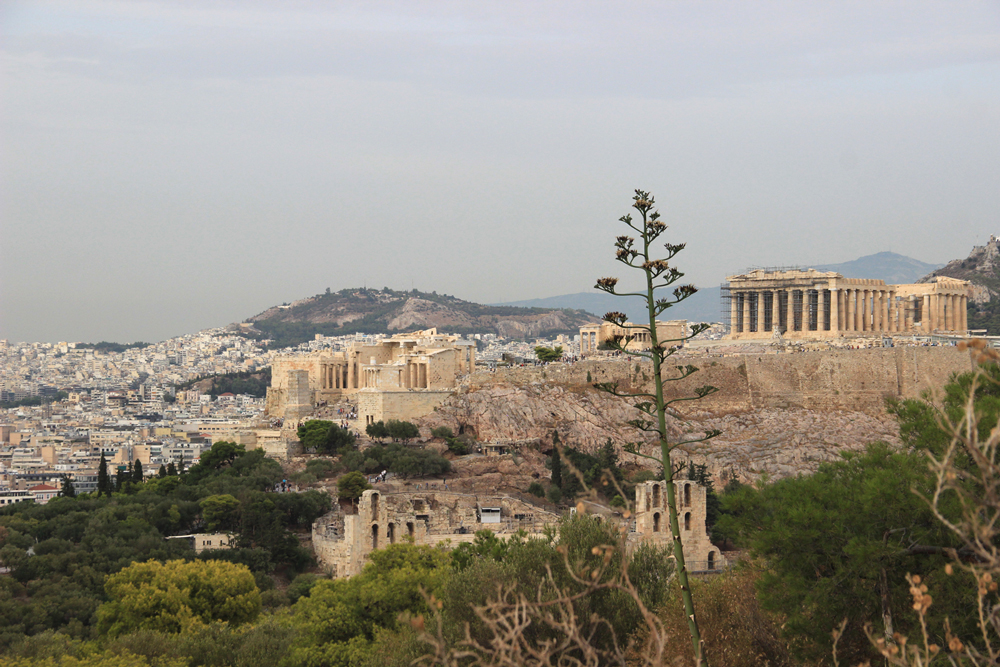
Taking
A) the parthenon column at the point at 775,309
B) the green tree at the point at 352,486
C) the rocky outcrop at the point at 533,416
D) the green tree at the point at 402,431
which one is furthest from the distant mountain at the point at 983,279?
the green tree at the point at 352,486

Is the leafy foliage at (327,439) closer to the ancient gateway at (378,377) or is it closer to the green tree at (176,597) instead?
the ancient gateway at (378,377)

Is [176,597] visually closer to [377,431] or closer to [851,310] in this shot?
[377,431]

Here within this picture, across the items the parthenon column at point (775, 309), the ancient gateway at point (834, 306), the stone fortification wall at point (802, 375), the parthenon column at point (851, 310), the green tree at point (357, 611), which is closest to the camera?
the green tree at point (357, 611)

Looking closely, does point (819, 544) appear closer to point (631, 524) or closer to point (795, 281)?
point (631, 524)

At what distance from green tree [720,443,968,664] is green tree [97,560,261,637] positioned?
17699mm

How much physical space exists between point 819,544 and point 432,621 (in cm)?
792

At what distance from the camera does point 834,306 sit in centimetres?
6862

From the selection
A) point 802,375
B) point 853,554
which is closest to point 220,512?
point 853,554

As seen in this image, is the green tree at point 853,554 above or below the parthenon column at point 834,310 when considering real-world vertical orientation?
below

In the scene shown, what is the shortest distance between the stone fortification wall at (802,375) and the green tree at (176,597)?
1195 inches

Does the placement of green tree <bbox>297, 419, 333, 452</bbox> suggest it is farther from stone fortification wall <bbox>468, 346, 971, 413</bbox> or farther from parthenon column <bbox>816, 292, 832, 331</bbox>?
parthenon column <bbox>816, 292, 832, 331</bbox>

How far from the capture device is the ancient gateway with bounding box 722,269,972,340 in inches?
2726

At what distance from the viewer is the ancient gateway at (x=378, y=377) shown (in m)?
54.0

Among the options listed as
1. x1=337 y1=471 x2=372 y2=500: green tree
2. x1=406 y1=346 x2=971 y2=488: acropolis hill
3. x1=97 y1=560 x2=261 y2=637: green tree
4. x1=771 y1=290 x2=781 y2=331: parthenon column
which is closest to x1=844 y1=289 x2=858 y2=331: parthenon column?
x1=771 y1=290 x2=781 y2=331: parthenon column
